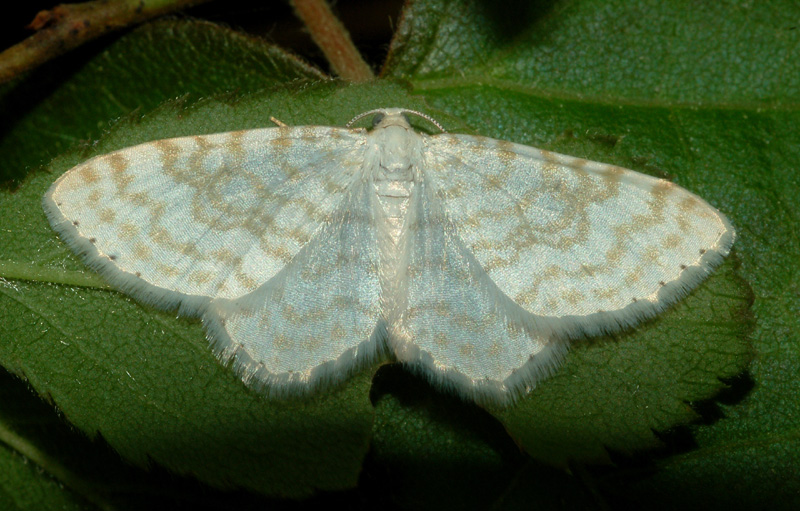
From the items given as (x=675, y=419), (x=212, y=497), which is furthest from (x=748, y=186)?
(x=212, y=497)

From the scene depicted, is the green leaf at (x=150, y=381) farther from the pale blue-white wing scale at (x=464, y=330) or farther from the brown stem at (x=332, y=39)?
the brown stem at (x=332, y=39)

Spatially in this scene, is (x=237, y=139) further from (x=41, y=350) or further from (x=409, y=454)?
(x=409, y=454)

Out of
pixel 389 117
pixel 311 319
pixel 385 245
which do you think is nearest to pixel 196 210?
pixel 311 319

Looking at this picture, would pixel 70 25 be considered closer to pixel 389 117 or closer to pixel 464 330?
pixel 389 117

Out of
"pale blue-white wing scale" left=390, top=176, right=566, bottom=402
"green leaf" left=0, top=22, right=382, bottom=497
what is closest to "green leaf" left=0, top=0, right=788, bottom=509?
"green leaf" left=0, top=22, right=382, bottom=497

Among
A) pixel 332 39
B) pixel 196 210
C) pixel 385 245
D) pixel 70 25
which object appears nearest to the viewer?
pixel 196 210

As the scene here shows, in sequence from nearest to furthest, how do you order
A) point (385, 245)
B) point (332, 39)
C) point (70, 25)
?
point (385, 245), point (70, 25), point (332, 39)

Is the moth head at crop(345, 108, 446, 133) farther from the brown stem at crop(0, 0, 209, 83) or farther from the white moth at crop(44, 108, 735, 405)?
the brown stem at crop(0, 0, 209, 83)

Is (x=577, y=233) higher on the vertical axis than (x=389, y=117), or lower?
lower
